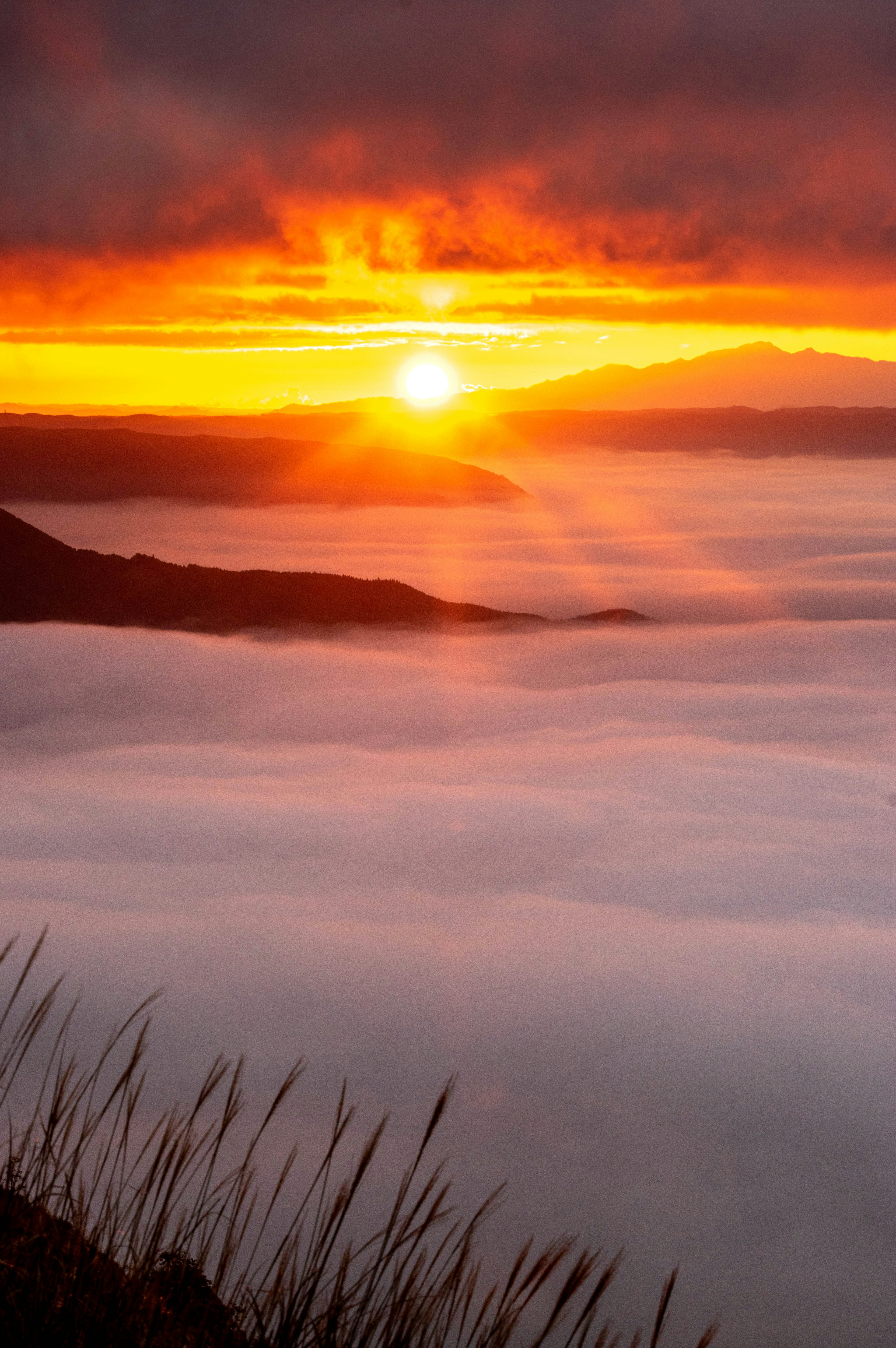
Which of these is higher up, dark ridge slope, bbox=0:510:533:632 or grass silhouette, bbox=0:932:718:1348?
dark ridge slope, bbox=0:510:533:632

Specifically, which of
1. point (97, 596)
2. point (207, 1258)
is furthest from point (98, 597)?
point (207, 1258)

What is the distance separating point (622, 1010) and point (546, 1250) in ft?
161

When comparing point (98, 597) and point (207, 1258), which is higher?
point (98, 597)

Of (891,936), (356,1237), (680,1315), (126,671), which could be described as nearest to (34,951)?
(356,1237)

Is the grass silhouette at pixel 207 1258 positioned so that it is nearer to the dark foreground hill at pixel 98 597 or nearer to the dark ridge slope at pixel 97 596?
the dark ridge slope at pixel 97 596

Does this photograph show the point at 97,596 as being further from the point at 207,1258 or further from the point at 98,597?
the point at 207,1258

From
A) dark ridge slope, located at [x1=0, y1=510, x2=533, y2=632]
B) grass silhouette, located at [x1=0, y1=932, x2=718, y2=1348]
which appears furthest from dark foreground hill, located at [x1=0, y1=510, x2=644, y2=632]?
grass silhouette, located at [x1=0, y1=932, x2=718, y2=1348]

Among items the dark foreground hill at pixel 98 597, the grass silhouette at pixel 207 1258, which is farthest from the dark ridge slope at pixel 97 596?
the grass silhouette at pixel 207 1258

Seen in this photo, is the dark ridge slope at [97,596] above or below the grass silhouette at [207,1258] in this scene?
above

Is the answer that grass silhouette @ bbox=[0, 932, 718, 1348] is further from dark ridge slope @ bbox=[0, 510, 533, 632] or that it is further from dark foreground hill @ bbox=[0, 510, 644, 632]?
dark foreground hill @ bbox=[0, 510, 644, 632]

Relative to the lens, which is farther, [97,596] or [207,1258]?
[97,596]

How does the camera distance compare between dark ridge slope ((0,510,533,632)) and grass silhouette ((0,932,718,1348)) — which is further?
dark ridge slope ((0,510,533,632))

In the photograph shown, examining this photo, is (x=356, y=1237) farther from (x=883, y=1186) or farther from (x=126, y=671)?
(x=126, y=671)

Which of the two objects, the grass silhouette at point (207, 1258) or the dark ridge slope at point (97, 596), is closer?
the grass silhouette at point (207, 1258)
